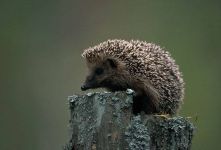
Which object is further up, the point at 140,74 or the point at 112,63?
the point at 112,63

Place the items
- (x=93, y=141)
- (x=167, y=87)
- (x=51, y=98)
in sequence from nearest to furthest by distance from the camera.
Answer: (x=93, y=141) → (x=167, y=87) → (x=51, y=98)

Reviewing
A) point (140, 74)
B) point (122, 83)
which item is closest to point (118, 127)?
point (140, 74)

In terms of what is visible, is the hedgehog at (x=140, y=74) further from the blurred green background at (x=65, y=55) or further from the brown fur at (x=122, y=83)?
the blurred green background at (x=65, y=55)

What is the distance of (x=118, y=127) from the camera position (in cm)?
880

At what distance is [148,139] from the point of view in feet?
29.1

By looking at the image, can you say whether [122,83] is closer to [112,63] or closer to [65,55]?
[112,63]

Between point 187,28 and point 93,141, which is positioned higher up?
point 187,28

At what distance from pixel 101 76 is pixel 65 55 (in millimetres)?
18902

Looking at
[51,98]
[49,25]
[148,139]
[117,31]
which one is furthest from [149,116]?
[49,25]

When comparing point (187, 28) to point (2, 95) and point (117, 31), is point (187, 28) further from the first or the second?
point (2, 95)

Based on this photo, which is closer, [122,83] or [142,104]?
[142,104]

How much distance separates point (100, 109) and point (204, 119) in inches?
641

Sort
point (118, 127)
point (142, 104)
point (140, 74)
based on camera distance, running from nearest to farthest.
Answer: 1. point (118, 127)
2. point (142, 104)
3. point (140, 74)

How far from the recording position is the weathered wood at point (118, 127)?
28.8ft
